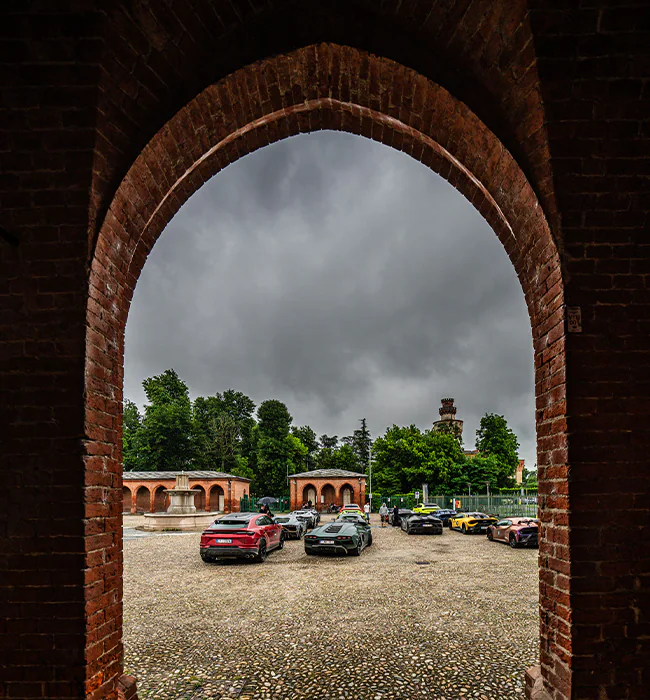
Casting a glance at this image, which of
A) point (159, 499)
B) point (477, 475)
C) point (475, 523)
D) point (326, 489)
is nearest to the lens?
point (475, 523)

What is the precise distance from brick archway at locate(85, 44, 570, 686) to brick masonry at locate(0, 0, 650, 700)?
0.03m

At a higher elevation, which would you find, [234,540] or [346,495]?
[234,540]

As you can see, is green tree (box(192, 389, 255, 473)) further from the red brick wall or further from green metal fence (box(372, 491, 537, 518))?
green metal fence (box(372, 491, 537, 518))

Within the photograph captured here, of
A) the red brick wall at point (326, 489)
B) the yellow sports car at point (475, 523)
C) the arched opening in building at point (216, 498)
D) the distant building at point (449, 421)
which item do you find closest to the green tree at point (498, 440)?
the distant building at point (449, 421)

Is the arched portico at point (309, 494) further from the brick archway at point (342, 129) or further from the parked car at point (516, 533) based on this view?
the brick archway at point (342, 129)

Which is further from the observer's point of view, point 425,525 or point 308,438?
point 308,438

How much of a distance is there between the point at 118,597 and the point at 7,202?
283 centimetres

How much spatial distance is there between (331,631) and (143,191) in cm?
632

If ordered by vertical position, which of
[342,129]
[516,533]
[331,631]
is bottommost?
[516,533]

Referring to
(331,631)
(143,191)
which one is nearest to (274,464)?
(331,631)

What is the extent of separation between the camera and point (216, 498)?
47156 mm

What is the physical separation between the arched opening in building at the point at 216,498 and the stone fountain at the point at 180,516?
51.9 feet

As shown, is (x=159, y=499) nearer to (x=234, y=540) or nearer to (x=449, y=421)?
(x=234, y=540)

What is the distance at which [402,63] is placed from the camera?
392cm
